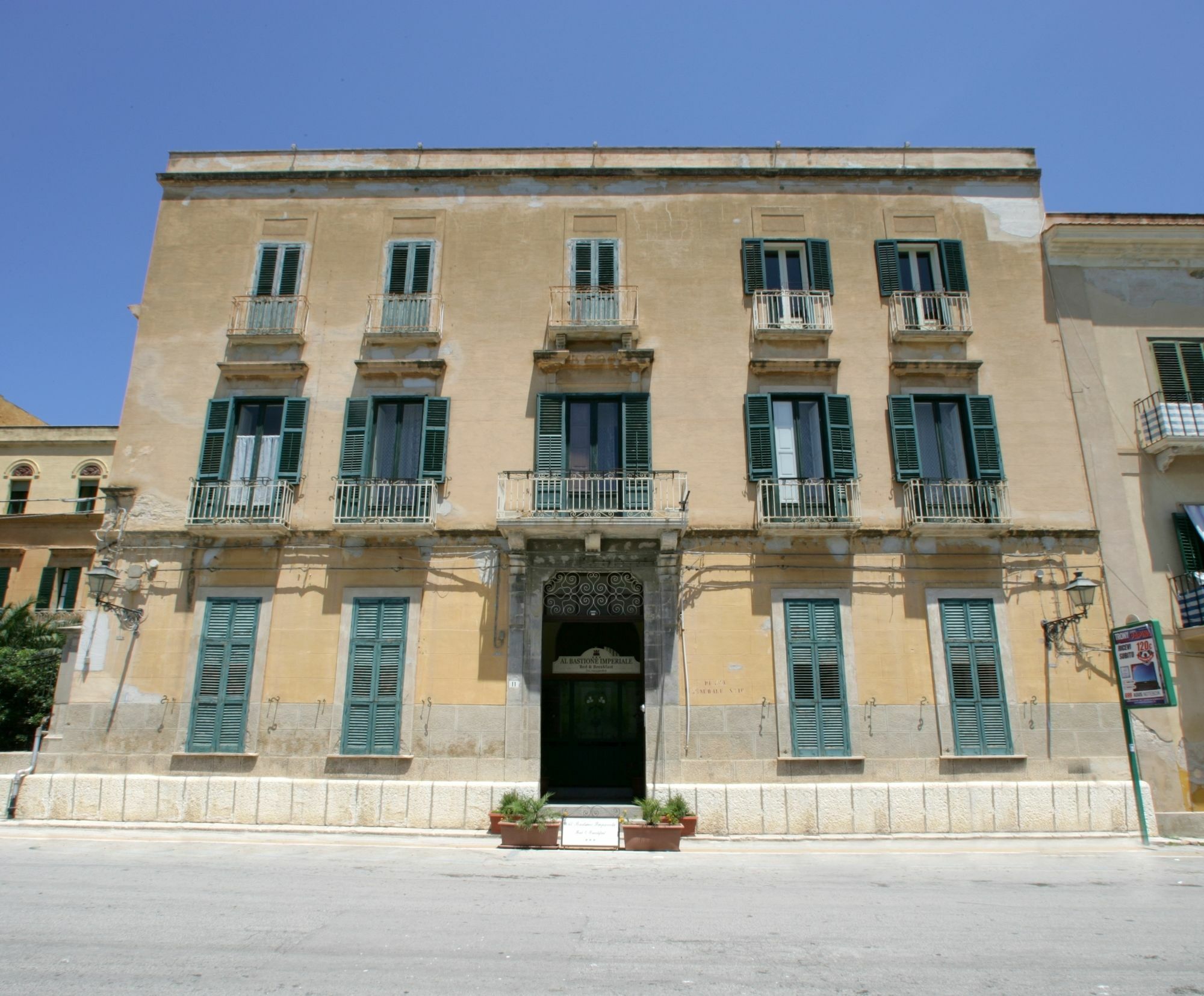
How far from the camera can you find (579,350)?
16.6 meters

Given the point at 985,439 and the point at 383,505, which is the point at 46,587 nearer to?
the point at 383,505

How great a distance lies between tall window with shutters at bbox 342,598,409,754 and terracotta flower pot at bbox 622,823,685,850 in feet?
15.5

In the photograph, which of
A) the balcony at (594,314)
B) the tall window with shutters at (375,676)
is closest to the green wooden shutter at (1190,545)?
the balcony at (594,314)

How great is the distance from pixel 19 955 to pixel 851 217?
18.2 meters

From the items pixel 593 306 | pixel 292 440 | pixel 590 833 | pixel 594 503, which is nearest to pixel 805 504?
pixel 594 503

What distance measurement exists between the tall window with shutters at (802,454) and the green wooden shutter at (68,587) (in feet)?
83.5

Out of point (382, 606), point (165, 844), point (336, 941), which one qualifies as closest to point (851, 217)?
point (382, 606)

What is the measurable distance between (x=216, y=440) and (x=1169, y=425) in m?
19.4

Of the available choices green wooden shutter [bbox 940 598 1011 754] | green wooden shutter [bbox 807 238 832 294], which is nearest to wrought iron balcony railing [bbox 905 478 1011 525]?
green wooden shutter [bbox 940 598 1011 754]

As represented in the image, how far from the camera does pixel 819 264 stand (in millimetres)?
17109

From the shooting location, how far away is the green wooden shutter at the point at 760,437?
15633mm

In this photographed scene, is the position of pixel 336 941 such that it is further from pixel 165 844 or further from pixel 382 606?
pixel 382 606

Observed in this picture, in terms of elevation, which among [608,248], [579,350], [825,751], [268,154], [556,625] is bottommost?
[825,751]

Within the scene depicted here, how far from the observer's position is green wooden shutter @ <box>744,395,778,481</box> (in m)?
15.6
